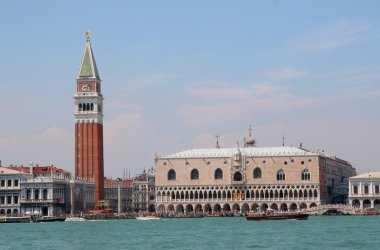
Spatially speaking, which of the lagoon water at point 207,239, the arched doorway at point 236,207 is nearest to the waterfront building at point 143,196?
the arched doorway at point 236,207

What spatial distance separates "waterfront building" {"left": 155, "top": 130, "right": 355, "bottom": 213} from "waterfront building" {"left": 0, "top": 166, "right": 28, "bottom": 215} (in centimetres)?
2027

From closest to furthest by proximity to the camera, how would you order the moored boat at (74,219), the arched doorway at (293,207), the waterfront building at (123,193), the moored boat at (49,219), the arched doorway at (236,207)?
the moored boat at (49,219) → the moored boat at (74,219) → the arched doorway at (293,207) → the arched doorway at (236,207) → the waterfront building at (123,193)

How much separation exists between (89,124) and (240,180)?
79.2ft

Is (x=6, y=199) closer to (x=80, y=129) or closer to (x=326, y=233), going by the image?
(x=80, y=129)

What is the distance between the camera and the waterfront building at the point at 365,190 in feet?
481

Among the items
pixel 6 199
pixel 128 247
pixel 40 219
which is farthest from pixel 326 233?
pixel 6 199

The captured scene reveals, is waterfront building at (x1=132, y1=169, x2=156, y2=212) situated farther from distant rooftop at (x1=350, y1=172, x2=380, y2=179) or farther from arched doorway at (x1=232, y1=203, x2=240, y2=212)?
distant rooftop at (x1=350, y1=172, x2=380, y2=179)

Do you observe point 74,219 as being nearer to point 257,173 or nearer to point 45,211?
point 45,211

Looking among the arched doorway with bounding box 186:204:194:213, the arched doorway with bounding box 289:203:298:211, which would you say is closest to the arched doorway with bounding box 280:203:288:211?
the arched doorway with bounding box 289:203:298:211

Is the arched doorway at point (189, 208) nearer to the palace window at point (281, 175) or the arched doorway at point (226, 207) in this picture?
the arched doorway at point (226, 207)

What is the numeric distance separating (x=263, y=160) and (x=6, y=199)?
121ft

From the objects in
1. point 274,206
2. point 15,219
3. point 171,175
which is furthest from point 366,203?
point 15,219

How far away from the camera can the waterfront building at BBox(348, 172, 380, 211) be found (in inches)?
5768

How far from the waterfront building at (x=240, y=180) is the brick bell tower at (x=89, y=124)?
9.10 meters
